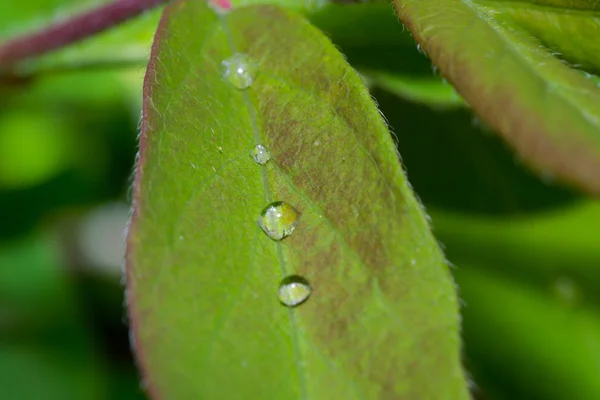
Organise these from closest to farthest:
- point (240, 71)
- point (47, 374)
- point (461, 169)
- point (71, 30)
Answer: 1. point (240, 71)
2. point (71, 30)
3. point (461, 169)
4. point (47, 374)

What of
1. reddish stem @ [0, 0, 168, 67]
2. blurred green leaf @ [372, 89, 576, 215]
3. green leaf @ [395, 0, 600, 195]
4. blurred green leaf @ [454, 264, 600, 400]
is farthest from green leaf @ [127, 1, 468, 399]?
blurred green leaf @ [454, 264, 600, 400]

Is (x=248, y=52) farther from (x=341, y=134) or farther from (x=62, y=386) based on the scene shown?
(x=62, y=386)

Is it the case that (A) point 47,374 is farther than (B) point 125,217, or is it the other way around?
(B) point 125,217

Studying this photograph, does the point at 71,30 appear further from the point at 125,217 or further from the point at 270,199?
the point at 125,217

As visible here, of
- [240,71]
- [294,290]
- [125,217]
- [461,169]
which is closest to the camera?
[294,290]

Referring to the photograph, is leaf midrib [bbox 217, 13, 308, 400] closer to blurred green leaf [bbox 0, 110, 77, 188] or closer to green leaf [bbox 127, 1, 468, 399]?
green leaf [bbox 127, 1, 468, 399]

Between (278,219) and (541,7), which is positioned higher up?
(541,7)

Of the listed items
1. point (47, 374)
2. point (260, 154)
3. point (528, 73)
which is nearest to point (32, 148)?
point (47, 374)
